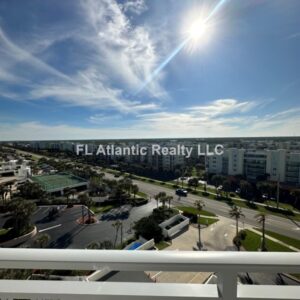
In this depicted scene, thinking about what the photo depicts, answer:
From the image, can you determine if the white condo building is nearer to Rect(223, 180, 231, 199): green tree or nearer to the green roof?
Rect(223, 180, 231, 199): green tree

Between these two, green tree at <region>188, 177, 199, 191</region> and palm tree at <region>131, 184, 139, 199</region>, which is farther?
Answer: palm tree at <region>131, 184, 139, 199</region>

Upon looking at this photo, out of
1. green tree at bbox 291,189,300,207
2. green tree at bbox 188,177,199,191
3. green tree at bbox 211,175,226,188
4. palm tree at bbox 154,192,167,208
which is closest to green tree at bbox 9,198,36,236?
palm tree at bbox 154,192,167,208

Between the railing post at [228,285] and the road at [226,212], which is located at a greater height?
the railing post at [228,285]

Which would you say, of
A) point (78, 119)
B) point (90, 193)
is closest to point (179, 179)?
point (78, 119)

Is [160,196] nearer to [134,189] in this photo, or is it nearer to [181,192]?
[181,192]

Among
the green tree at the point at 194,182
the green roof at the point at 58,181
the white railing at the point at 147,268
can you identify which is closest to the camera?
the white railing at the point at 147,268

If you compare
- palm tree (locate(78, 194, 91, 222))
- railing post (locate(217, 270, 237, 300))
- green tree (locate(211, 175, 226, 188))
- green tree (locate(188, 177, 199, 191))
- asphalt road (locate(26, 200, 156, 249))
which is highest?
railing post (locate(217, 270, 237, 300))

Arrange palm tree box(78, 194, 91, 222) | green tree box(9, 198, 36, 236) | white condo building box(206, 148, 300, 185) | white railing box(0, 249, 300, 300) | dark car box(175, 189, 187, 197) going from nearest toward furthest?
white railing box(0, 249, 300, 300)
white condo building box(206, 148, 300, 185)
dark car box(175, 189, 187, 197)
green tree box(9, 198, 36, 236)
palm tree box(78, 194, 91, 222)

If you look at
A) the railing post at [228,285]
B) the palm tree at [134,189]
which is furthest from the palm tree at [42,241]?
the railing post at [228,285]

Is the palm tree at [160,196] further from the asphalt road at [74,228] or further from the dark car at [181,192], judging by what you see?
the asphalt road at [74,228]
